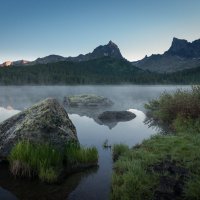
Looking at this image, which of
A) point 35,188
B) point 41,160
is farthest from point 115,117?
point 35,188

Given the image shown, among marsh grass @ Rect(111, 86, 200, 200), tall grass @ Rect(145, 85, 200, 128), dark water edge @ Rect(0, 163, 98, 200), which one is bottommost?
dark water edge @ Rect(0, 163, 98, 200)

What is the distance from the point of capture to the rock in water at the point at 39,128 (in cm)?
1519

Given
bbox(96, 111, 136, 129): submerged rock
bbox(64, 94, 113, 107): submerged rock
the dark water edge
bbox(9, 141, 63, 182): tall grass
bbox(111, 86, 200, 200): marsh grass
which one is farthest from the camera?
bbox(64, 94, 113, 107): submerged rock

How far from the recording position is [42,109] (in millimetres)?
16797

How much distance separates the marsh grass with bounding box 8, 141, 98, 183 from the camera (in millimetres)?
12406

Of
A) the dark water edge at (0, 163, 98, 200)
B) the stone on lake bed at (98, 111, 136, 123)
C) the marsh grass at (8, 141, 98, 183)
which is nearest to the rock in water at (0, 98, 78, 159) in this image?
the marsh grass at (8, 141, 98, 183)

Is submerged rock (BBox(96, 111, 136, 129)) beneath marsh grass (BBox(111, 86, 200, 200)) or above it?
beneath

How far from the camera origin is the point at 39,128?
610 inches

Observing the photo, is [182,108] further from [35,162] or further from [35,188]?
[35,188]

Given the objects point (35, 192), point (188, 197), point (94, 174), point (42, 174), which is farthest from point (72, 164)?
point (188, 197)

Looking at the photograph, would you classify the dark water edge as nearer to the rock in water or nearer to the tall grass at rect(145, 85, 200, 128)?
the rock in water

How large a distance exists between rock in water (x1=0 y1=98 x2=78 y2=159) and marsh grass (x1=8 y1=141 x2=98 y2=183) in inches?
38.8

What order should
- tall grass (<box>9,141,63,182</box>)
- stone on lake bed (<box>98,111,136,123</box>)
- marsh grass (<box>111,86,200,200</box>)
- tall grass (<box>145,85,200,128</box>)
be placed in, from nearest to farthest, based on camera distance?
marsh grass (<box>111,86,200,200</box>)
tall grass (<box>9,141,63,182</box>)
tall grass (<box>145,85,200,128</box>)
stone on lake bed (<box>98,111,136,123</box>)

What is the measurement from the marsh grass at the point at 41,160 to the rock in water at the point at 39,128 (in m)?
0.99
